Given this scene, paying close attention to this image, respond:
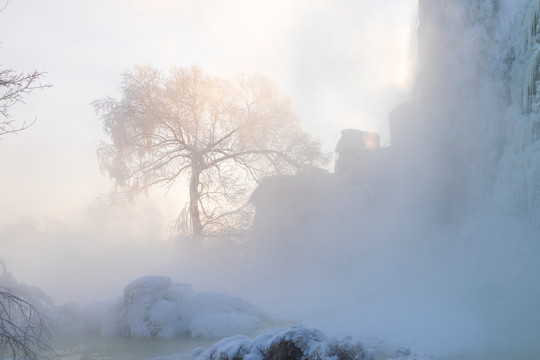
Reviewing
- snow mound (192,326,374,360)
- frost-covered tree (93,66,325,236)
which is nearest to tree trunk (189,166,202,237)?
frost-covered tree (93,66,325,236)

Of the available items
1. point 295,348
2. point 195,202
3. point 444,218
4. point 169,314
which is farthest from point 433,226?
point 295,348

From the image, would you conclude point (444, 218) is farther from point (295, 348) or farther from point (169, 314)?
point (295, 348)

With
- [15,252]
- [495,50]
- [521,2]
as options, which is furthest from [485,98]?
[15,252]

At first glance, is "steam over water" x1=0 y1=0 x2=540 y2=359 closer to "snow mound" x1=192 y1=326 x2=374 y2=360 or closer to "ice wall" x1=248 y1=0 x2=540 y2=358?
"ice wall" x1=248 y1=0 x2=540 y2=358

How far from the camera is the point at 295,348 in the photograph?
21.3ft

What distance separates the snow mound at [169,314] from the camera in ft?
34.1

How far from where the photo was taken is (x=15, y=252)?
103 ft

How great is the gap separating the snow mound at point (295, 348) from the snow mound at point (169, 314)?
10.1ft

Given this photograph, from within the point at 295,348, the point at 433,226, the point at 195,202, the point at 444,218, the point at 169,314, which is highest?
the point at 195,202

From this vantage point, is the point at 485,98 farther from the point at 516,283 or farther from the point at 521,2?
the point at 516,283

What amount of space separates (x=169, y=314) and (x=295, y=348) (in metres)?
5.11

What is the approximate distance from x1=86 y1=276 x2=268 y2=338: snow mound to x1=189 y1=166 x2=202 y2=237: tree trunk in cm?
604

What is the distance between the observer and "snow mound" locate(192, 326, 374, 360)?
6.23 m

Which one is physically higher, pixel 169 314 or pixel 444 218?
pixel 444 218
